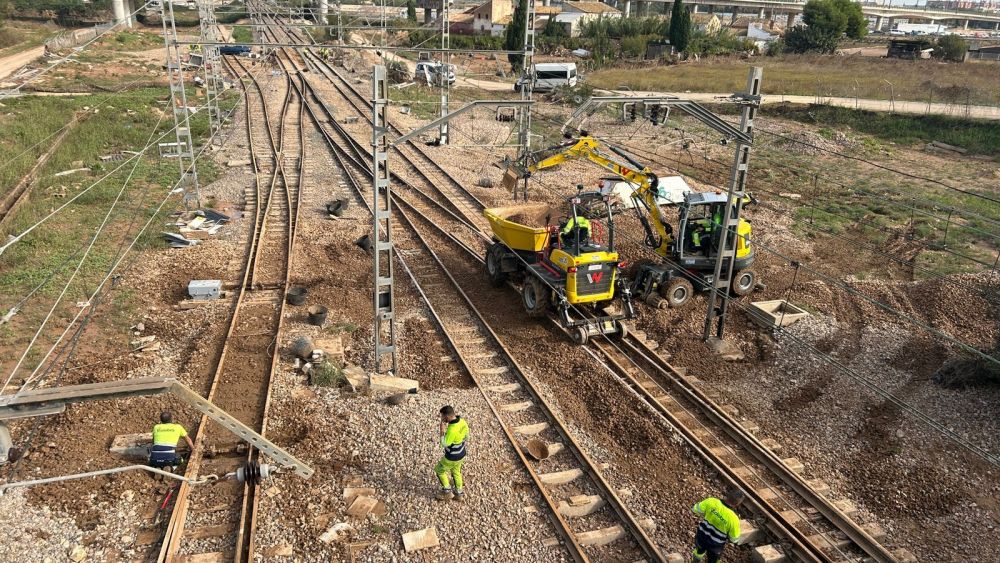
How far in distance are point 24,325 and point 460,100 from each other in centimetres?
2962

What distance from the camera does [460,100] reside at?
130 ft

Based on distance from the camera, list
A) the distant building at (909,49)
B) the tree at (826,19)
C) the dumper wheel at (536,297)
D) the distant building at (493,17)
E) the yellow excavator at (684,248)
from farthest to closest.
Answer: the distant building at (493,17) < the tree at (826,19) < the distant building at (909,49) < the yellow excavator at (684,248) < the dumper wheel at (536,297)

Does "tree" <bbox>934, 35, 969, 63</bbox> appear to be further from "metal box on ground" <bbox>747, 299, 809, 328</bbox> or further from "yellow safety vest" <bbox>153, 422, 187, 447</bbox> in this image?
"yellow safety vest" <bbox>153, 422, 187, 447</bbox>

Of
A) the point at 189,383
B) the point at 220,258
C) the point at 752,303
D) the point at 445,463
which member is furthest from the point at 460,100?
the point at 445,463

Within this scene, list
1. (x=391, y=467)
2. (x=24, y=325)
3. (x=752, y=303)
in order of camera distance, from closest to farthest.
Result: (x=391, y=467)
(x=24, y=325)
(x=752, y=303)

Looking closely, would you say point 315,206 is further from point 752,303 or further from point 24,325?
point 752,303

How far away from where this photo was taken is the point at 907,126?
34.5 meters

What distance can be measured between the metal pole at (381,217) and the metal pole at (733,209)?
20.1 feet

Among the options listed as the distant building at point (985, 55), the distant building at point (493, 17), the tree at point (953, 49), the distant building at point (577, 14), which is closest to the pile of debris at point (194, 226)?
the distant building at point (493, 17)

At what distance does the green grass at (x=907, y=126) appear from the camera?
31.7 m

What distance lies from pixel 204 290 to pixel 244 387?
13.4 feet

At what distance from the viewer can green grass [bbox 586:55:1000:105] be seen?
42516 millimetres

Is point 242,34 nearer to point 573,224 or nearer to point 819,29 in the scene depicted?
point 819,29

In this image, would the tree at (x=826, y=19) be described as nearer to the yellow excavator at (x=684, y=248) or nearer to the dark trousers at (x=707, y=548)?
the yellow excavator at (x=684, y=248)
